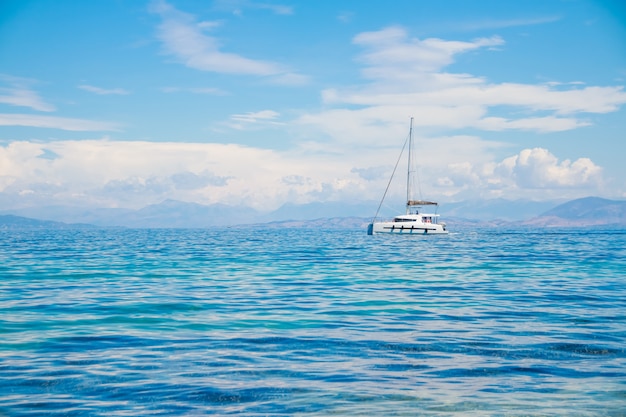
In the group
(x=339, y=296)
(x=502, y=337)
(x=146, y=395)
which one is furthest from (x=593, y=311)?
(x=146, y=395)

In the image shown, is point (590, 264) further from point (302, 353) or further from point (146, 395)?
point (146, 395)

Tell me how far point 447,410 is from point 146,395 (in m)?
5.75

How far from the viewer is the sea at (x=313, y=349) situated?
37.0 feet

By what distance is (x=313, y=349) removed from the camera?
1595cm

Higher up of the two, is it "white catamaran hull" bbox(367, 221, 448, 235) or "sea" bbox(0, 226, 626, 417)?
"white catamaran hull" bbox(367, 221, 448, 235)

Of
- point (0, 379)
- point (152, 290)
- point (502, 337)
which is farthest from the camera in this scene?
point (152, 290)

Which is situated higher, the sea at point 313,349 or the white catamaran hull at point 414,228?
the white catamaran hull at point 414,228

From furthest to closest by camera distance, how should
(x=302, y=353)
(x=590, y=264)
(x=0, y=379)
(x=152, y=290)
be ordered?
(x=590, y=264) < (x=152, y=290) < (x=302, y=353) < (x=0, y=379)

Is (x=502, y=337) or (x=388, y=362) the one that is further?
(x=502, y=337)

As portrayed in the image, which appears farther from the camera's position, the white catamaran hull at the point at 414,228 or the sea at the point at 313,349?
the white catamaran hull at the point at 414,228

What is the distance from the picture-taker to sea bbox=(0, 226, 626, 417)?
11.3 meters

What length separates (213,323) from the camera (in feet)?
66.3

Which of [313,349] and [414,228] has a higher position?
[414,228]

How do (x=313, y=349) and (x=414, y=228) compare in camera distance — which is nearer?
(x=313, y=349)
